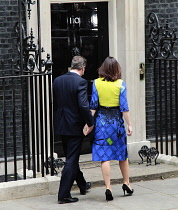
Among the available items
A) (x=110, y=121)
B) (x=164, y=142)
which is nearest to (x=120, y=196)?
(x=110, y=121)

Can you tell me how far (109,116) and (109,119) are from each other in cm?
4

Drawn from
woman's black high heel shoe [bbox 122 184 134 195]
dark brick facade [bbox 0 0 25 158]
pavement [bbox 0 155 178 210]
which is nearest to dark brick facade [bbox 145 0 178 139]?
pavement [bbox 0 155 178 210]

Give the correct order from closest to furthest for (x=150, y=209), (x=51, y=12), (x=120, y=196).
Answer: (x=150, y=209), (x=120, y=196), (x=51, y=12)

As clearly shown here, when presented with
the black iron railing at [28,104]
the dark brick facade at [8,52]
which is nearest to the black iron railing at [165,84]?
the black iron railing at [28,104]

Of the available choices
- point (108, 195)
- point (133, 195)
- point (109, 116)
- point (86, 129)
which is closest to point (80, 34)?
point (109, 116)

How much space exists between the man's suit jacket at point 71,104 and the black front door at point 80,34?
199 cm

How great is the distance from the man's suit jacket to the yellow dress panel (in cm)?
22

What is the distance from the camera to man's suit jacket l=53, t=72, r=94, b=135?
7.08m

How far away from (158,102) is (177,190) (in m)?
2.17

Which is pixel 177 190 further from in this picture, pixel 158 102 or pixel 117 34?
pixel 117 34

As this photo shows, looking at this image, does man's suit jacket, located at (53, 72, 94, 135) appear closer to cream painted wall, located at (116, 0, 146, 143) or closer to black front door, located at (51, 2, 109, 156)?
black front door, located at (51, 2, 109, 156)

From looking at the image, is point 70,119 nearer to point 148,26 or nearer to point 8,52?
point 8,52

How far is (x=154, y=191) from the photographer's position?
A: 25.8ft

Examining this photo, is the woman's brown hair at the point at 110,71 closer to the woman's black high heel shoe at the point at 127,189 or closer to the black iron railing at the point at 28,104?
the black iron railing at the point at 28,104
